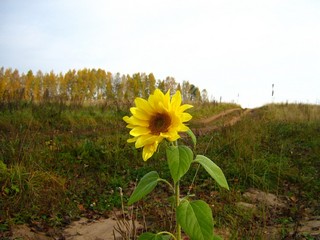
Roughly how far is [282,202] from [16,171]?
12.7ft

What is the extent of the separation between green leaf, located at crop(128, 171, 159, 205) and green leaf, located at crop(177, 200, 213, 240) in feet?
0.51

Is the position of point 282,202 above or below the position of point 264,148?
below

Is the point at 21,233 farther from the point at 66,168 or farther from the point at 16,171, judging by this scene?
the point at 66,168

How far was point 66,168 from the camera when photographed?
5230mm

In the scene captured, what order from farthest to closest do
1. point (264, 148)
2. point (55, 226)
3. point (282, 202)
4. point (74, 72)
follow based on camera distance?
1. point (74, 72)
2. point (264, 148)
3. point (282, 202)
4. point (55, 226)

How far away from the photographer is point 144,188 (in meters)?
1.35

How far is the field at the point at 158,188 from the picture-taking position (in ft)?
11.7

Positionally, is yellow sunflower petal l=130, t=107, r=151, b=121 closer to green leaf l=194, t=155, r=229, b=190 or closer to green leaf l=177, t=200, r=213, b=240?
green leaf l=194, t=155, r=229, b=190

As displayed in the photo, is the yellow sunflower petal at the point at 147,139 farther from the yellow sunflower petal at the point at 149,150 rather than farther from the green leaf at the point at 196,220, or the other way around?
the green leaf at the point at 196,220

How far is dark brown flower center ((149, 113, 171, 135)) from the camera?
1381 millimetres

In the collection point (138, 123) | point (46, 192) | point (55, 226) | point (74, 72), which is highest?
point (74, 72)

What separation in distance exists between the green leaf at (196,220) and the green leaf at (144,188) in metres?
0.15

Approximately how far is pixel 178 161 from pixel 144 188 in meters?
0.23

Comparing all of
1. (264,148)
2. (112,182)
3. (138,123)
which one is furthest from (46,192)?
(264,148)
